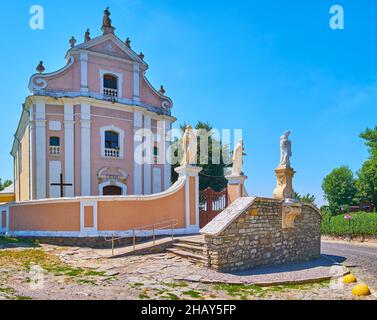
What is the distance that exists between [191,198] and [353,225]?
16.2 metres

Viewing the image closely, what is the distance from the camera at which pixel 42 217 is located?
42.8ft

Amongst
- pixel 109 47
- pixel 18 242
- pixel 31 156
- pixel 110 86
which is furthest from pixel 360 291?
pixel 109 47

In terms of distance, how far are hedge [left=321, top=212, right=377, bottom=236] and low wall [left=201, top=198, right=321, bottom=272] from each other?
12.3 meters

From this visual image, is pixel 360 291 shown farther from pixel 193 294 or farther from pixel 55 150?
pixel 55 150

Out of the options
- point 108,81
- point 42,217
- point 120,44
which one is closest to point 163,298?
point 42,217

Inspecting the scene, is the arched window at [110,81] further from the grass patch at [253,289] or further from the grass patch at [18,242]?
the grass patch at [253,289]

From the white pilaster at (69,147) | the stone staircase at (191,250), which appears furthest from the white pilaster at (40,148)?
the stone staircase at (191,250)

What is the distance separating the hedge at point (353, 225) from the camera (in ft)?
73.9

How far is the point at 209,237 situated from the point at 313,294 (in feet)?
9.82

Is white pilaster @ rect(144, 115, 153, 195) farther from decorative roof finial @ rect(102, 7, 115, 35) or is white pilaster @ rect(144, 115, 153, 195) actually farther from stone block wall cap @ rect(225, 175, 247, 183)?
stone block wall cap @ rect(225, 175, 247, 183)

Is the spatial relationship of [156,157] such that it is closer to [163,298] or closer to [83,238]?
[83,238]

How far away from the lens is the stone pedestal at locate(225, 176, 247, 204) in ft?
48.3

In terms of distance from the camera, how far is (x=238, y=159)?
1459 centimetres

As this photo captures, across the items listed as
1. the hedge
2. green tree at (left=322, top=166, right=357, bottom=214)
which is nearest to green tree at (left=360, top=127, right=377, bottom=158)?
green tree at (left=322, top=166, right=357, bottom=214)
